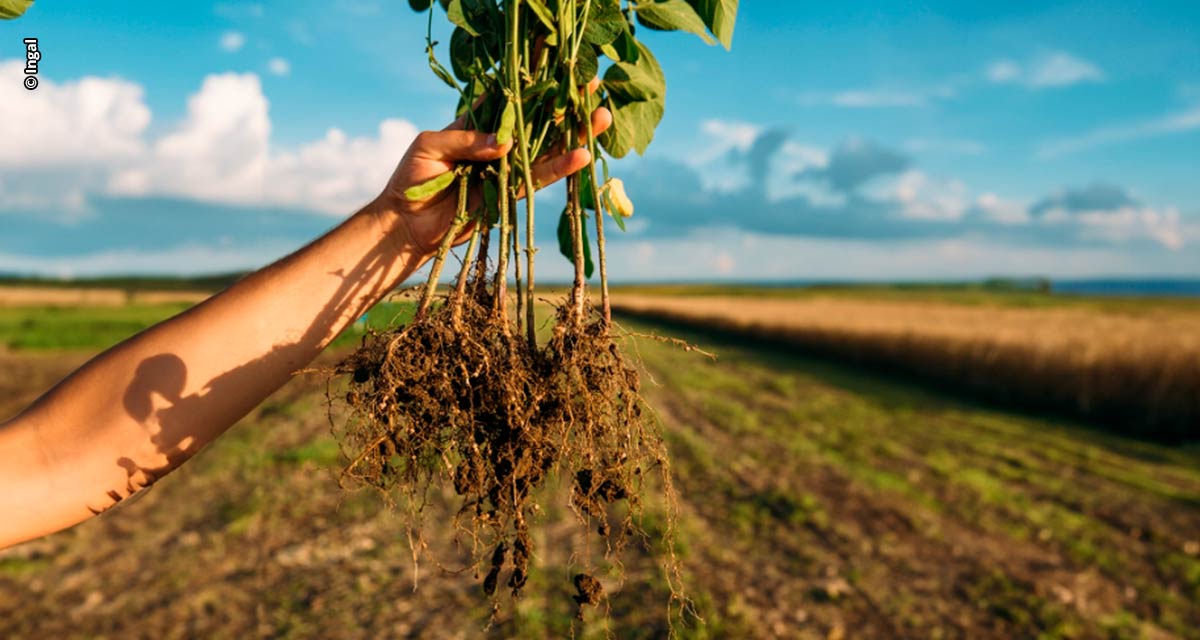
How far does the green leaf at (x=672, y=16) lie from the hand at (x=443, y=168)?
7.3 inches

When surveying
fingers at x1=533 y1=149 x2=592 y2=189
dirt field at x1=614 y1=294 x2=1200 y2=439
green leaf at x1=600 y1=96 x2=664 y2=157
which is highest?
green leaf at x1=600 y1=96 x2=664 y2=157

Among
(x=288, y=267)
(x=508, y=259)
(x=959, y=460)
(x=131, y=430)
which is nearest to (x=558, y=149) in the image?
(x=508, y=259)

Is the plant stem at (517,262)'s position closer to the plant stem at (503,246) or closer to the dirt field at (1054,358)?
the plant stem at (503,246)

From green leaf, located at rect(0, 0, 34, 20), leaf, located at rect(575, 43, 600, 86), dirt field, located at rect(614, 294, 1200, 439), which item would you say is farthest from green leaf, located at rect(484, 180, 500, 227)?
dirt field, located at rect(614, 294, 1200, 439)

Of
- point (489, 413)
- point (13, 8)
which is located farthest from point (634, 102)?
point (13, 8)

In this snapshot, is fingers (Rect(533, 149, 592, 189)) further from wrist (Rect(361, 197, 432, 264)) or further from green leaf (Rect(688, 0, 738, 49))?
green leaf (Rect(688, 0, 738, 49))

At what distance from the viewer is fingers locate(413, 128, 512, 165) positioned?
1.40 metres

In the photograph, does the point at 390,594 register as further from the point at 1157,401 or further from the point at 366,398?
the point at 1157,401

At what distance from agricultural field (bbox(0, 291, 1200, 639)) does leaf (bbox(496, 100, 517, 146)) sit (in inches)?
20.8

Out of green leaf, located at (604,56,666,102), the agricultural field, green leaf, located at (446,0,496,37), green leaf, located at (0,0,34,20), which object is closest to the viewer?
green leaf, located at (0,0,34,20)

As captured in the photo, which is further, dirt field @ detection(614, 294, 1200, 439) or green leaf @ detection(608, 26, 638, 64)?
dirt field @ detection(614, 294, 1200, 439)

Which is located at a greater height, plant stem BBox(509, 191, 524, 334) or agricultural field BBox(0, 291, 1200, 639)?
plant stem BBox(509, 191, 524, 334)

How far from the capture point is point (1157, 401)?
38.3 feet

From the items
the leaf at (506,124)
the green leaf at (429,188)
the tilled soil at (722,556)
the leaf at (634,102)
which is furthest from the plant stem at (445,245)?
the tilled soil at (722,556)
